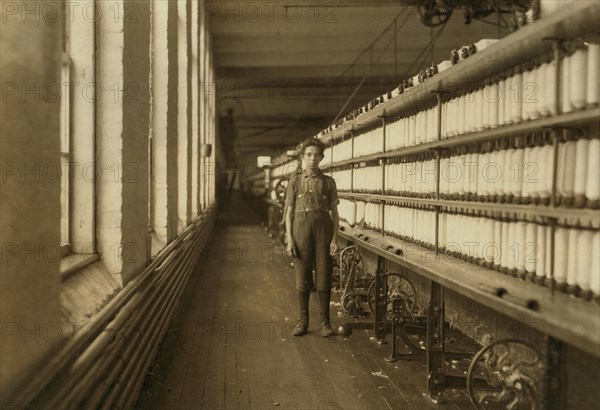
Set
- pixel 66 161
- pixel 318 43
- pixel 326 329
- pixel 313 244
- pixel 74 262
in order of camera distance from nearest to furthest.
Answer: pixel 74 262
pixel 66 161
pixel 326 329
pixel 313 244
pixel 318 43

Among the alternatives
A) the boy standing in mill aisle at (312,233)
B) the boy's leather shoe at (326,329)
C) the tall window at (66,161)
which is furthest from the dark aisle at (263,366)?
the tall window at (66,161)

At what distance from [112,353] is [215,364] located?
1.67 metres

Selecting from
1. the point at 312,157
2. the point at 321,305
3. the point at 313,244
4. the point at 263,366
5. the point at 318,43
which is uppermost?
the point at 318,43

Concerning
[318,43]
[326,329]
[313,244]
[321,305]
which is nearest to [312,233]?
[313,244]

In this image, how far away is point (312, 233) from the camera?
15.4 ft

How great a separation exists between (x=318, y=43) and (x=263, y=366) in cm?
862

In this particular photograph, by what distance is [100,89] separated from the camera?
311 cm

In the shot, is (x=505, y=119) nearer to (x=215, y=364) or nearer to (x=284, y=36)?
(x=215, y=364)

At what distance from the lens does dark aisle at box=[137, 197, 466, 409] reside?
3.26 metres

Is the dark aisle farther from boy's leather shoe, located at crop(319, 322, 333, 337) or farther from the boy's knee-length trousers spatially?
the boy's knee-length trousers

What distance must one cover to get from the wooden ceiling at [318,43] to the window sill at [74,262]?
17.0ft

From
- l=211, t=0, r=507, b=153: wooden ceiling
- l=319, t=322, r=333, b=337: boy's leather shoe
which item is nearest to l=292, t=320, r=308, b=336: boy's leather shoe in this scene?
l=319, t=322, r=333, b=337: boy's leather shoe

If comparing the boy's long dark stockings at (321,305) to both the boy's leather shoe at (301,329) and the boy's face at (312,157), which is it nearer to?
the boy's leather shoe at (301,329)

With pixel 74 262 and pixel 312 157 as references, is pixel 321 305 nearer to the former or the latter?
pixel 312 157
